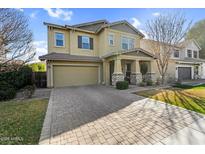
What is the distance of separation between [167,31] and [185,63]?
444 inches

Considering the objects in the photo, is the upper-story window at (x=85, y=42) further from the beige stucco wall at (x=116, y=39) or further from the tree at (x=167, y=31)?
the tree at (x=167, y=31)

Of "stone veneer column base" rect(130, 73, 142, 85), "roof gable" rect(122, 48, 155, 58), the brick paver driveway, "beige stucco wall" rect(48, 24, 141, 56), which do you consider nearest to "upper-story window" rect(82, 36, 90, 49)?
"beige stucco wall" rect(48, 24, 141, 56)

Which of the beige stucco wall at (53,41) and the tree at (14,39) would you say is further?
the beige stucco wall at (53,41)

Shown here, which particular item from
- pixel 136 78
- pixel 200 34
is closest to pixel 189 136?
pixel 136 78

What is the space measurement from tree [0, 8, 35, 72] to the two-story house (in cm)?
207

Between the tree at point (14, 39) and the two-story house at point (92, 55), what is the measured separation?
207 centimetres

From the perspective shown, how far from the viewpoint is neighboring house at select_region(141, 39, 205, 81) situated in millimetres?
19484

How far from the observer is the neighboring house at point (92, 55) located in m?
13.2

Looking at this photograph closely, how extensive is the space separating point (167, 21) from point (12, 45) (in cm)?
1366

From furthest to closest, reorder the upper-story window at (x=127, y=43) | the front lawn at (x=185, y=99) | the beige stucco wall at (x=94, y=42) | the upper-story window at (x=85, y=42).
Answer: the upper-story window at (x=127, y=43)
the upper-story window at (x=85, y=42)
the beige stucco wall at (x=94, y=42)
the front lawn at (x=185, y=99)

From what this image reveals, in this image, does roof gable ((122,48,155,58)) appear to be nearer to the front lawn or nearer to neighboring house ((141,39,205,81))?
neighboring house ((141,39,205,81))

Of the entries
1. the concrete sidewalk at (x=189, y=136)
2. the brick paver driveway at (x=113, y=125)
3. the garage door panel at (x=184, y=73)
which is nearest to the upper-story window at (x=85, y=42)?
the brick paver driveway at (x=113, y=125)

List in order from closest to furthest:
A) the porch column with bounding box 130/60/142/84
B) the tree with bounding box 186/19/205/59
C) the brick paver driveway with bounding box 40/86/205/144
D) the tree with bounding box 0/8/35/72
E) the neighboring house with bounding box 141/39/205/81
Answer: the brick paver driveway with bounding box 40/86/205/144
the tree with bounding box 0/8/35/72
the porch column with bounding box 130/60/142/84
the neighboring house with bounding box 141/39/205/81
the tree with bounding box 186/19/205/59

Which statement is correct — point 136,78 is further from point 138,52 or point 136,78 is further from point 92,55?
point 92,55
